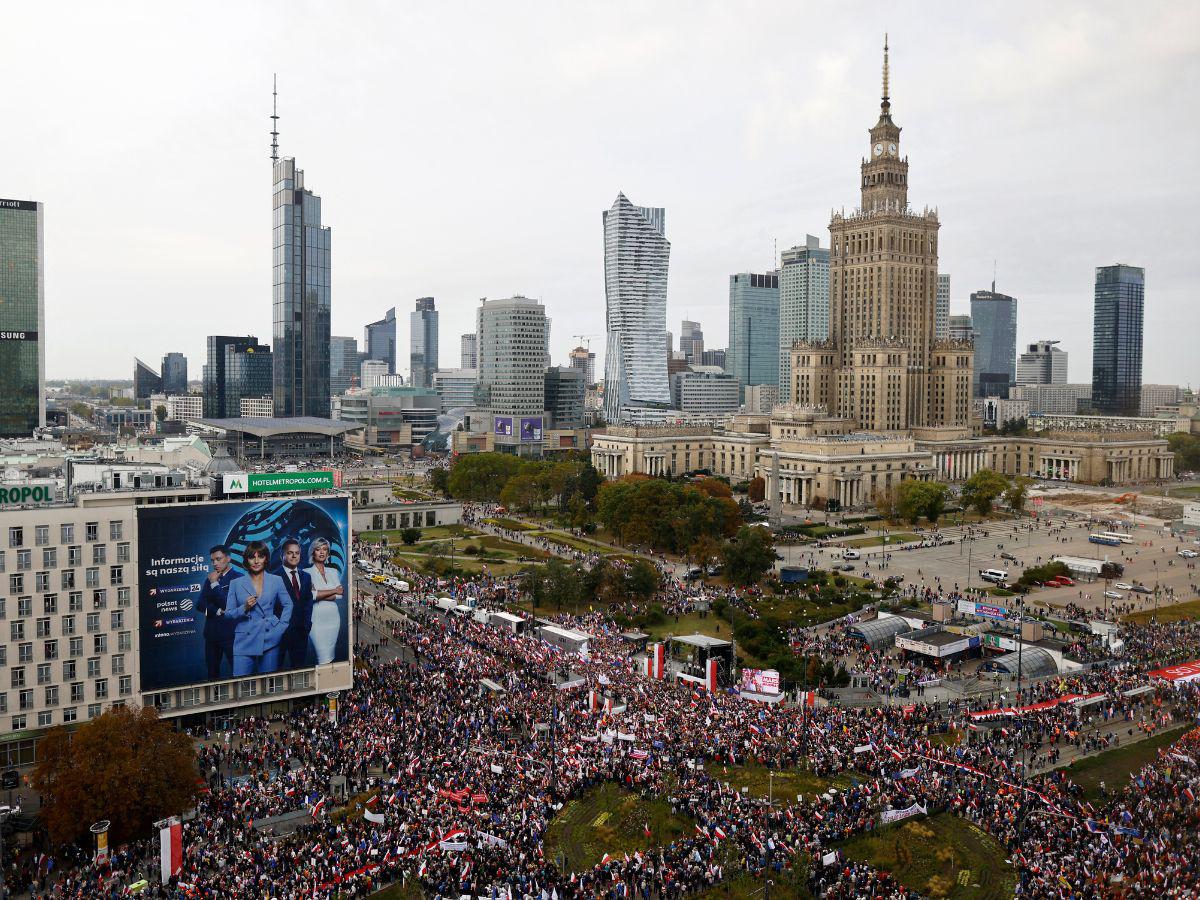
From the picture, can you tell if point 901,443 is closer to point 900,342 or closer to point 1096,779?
point 900,342

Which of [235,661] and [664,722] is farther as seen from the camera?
[235,661]

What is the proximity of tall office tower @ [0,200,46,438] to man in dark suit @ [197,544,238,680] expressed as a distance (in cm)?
15270

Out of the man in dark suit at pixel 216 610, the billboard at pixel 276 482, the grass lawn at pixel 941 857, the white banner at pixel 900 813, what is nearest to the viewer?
the grass lawn at pixel 941 857

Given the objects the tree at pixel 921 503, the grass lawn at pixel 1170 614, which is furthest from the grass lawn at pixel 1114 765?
the tree at pixel 921 503

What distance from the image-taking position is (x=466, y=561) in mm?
88062

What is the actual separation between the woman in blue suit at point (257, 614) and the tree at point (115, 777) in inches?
361

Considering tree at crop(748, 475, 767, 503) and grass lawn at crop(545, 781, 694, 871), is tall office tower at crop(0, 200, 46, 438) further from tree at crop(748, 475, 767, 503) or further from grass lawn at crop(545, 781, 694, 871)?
grass lawn at crop(545, 781, 694, 871)

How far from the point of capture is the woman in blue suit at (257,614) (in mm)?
46750

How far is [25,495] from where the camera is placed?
43.6 m

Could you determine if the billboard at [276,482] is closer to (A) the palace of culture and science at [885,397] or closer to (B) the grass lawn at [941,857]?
(B) the grass lawn at [941,857]

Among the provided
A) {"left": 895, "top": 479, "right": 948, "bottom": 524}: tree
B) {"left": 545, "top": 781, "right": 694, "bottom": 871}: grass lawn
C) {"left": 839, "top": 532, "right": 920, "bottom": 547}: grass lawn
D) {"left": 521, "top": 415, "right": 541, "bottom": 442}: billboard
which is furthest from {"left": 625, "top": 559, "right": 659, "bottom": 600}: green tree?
{"left": 521, "top": 415, "right": 541, "bottom": 442}: billboard

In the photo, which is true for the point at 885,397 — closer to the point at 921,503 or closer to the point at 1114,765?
the point at 921,503

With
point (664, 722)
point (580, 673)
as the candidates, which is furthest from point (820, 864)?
point (580, 673)

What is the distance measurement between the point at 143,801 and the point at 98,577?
1302 cm
